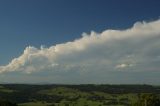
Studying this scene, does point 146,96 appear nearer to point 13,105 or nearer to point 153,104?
point 153,104

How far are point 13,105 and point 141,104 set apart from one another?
4433cm

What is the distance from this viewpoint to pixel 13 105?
364 ft

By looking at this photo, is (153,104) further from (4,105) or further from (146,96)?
(4,105)

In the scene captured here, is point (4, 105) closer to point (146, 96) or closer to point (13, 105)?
point (13, 105)

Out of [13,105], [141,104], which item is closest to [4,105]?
[13,105]

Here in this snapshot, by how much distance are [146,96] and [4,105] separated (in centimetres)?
4757

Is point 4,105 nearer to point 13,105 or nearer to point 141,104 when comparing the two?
point 13,105

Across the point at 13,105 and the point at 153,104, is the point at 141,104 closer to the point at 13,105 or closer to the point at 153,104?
the point at 153,104

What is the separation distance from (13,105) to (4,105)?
359 cm

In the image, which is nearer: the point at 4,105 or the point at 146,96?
the point at 146,96

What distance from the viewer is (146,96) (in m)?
99.2

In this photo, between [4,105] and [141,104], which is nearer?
[141,104]

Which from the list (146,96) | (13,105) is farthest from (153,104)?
(13,105)

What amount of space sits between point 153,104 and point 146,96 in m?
3.33
